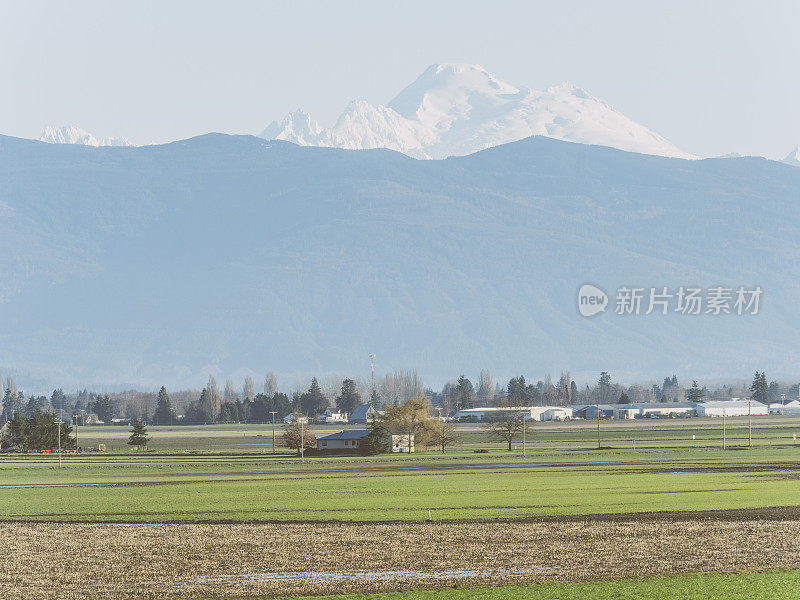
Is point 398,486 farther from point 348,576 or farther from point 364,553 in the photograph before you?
point 348,576

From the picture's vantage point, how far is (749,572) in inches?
1367

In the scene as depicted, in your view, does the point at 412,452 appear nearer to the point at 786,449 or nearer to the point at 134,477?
the point at 786,449

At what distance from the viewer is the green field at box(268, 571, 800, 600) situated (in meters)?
31.2

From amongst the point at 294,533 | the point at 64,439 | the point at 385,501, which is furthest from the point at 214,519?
the point at 64,439

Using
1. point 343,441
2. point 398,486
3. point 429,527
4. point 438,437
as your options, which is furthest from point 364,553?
point 438,437

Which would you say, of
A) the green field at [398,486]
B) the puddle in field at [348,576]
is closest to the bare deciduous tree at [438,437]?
the green field at [398,486]

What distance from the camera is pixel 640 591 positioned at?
31.8 meters

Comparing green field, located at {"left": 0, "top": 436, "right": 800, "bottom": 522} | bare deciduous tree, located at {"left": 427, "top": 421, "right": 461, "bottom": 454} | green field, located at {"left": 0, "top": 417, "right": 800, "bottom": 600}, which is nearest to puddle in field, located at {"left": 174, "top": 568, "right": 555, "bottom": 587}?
green field, located at {"left": 0, "top": 417, "right": 800, "bottom": 600}

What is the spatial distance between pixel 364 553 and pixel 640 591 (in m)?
10.9

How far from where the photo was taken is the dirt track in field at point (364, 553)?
34281 millimetres

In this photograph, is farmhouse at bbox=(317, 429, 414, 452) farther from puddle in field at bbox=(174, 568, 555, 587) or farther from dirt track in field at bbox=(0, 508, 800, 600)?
puddle in field at bbox=(174, 568, 555, 587)

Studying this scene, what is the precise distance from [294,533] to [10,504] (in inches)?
890

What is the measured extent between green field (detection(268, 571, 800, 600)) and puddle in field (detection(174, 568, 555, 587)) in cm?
222

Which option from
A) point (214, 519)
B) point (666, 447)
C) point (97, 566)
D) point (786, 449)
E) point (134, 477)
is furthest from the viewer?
point (666, 447)
